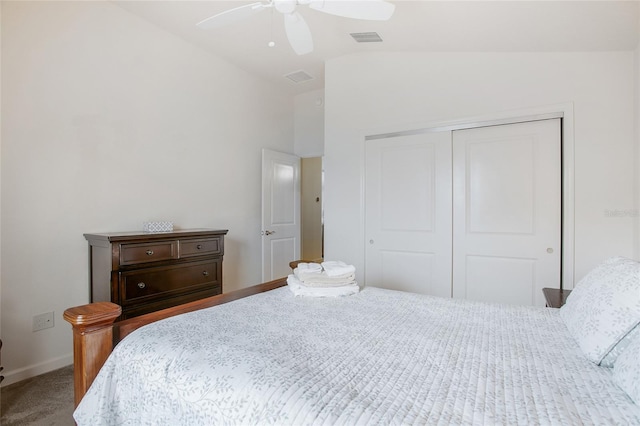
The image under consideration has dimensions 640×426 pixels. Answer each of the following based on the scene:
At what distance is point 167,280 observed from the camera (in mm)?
2553

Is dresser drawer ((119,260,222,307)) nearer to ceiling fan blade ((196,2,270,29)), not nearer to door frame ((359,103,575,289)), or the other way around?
Result: ceiling fan blade ((196,2,270,29))

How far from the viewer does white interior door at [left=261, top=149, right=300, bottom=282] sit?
4188 millimetres

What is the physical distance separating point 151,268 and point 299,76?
2.92 metres

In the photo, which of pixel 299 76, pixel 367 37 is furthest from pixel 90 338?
pixel 299 76

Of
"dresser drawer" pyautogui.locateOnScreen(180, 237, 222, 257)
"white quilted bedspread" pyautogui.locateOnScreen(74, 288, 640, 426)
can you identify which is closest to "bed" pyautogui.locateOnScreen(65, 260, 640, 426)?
"white quilted bedspread" pyautogui.locateOnScreen(74, 288, 640, 426)

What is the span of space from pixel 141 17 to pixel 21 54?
1045 millimetres

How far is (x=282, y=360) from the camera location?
3.14ft

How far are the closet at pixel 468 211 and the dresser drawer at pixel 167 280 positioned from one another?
161cm

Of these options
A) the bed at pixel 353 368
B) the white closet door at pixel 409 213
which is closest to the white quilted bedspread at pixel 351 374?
the bed at pixel 353 368

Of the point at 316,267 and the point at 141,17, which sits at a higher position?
the point at 141,17

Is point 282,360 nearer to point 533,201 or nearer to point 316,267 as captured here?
point 316,267

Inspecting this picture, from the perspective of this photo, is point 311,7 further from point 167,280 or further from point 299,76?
point 299,76

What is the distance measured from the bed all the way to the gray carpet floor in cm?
103

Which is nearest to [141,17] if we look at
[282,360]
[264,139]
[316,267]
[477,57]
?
[264,139]
